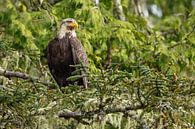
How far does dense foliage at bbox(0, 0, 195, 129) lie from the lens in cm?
385

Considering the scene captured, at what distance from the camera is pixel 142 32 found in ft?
25.5

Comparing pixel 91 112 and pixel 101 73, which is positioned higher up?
pixel 101 73

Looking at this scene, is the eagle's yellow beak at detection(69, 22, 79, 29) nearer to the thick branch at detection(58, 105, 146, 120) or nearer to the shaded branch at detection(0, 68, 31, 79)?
the shaded branch at detection(0, 68, 31, 79)

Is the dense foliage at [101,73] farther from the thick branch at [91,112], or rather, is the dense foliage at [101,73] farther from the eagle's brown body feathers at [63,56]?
the eagle's brown body feathers at [63,56]

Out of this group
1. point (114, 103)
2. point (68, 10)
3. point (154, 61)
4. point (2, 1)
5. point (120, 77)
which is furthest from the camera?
point (2, 1)

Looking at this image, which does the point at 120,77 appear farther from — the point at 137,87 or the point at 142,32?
the point at 142,32

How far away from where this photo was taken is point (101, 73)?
12.6 ft

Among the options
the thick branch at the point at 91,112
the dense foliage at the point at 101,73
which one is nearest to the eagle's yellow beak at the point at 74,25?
the dense foliage at the point at 101,73

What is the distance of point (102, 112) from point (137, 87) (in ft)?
1.43

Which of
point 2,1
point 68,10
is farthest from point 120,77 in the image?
point 2,1

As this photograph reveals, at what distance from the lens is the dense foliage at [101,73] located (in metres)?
3.85

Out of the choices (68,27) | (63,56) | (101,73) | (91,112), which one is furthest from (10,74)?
(101,73)

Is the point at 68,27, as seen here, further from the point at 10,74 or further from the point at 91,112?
the point at 91,112

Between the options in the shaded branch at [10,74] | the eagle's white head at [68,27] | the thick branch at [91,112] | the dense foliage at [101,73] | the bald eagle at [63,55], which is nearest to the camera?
the dense foliage at [101,73]
